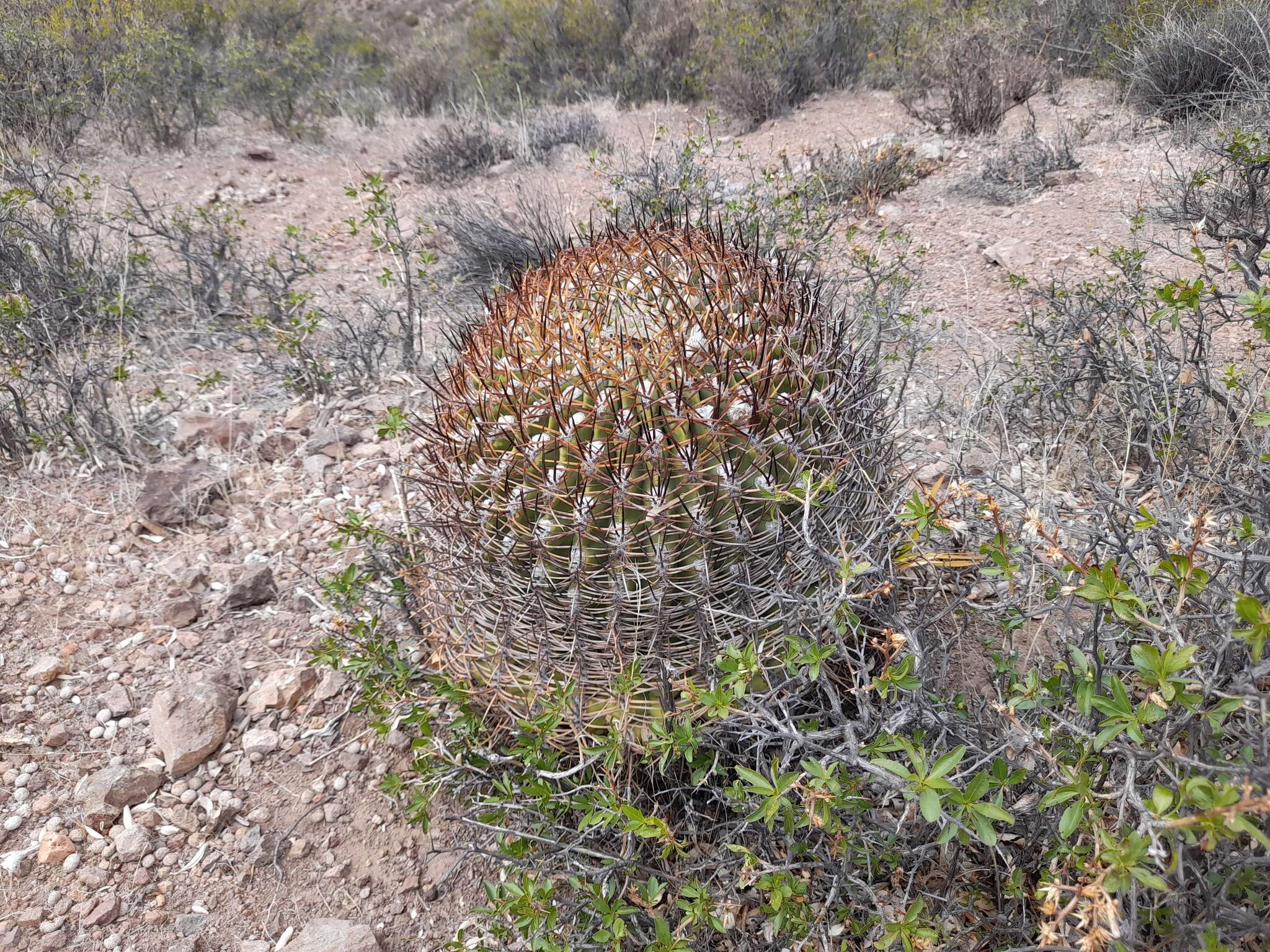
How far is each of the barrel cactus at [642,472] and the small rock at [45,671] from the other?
62.1 inches

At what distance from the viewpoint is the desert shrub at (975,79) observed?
6.52 metres

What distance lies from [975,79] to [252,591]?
22.3 feet

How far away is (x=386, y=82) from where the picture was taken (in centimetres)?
1161

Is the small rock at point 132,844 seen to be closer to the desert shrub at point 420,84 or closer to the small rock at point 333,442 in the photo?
the small rock at point 333,442

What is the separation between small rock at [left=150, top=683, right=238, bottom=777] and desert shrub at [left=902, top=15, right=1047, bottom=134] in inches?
276

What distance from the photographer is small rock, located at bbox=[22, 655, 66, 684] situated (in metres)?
2.46

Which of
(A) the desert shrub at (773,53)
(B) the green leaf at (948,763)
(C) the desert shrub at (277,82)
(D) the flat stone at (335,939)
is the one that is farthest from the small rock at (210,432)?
(A) the desert shrub at (773,53)

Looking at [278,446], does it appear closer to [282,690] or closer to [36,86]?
[282,690]

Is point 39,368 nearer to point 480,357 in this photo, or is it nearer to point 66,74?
point 480,357

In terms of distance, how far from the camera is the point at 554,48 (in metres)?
10.9

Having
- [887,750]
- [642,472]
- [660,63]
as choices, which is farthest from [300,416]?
[660,63]

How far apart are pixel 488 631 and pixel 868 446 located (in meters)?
1.03

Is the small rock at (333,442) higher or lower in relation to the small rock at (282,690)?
higher

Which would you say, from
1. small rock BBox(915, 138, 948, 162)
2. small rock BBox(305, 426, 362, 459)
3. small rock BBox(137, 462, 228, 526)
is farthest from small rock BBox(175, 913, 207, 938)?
small rock BBox(915, 138, 948, 162)
